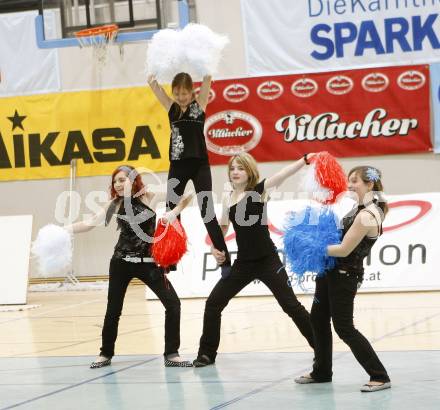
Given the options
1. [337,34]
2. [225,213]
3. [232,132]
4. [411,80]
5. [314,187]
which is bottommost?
[225,213]

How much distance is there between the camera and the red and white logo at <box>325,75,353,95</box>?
1288 centimetres

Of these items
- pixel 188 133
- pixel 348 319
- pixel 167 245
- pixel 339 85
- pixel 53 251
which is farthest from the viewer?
pixel 339 85

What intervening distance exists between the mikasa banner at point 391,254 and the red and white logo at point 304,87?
1.90m

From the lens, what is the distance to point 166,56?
6.87 m

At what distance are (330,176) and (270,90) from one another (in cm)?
782

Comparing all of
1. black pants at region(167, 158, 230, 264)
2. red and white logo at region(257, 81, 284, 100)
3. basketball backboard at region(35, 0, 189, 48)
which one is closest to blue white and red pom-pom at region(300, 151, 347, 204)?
black pants at region(167, 158, 230, 264)

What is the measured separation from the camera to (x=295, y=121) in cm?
1309

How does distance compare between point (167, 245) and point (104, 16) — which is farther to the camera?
point (104, 16)

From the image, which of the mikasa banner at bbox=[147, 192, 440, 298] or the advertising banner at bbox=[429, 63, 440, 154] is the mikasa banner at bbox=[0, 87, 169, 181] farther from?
the advertising banner at bbox=[429, 63, 440, 154]

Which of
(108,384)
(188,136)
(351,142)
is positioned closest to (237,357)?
(108,384)

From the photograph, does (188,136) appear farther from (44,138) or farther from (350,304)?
(44,138)

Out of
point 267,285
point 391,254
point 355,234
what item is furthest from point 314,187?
point 391,254

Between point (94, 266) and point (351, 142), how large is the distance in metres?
4.41

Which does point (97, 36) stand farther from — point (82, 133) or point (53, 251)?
point (53, 251)
